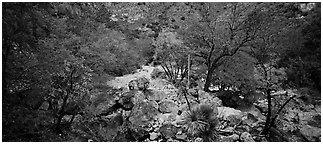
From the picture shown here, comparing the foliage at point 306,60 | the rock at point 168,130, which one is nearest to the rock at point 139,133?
the rock at point 168,130

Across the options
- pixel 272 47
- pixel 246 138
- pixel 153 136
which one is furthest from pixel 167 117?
pixel 272 47

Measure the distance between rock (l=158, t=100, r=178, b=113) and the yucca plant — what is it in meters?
1.10

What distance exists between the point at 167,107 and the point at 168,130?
1363 mm

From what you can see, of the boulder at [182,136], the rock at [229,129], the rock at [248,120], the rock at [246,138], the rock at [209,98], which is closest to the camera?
the rock at [246,138]

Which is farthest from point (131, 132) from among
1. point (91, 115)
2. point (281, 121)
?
point (281, 121)

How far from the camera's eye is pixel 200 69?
36.0ft

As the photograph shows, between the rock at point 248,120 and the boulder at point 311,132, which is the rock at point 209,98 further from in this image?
the boulder at point 311,132

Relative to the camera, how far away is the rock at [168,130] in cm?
627

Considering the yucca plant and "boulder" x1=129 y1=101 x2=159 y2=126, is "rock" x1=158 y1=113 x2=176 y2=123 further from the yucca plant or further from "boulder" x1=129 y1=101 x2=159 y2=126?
the yucca plant

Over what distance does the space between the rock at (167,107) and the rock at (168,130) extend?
3.38 feet

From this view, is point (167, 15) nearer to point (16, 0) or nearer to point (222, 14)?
point (222, 14)

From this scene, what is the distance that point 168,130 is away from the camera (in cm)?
636

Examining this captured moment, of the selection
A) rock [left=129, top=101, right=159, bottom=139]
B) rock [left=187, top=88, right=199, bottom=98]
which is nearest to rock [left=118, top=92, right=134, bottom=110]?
rock [left=129, top=101, right=159, bottom=139]

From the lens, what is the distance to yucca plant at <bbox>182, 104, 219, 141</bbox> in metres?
6.00
